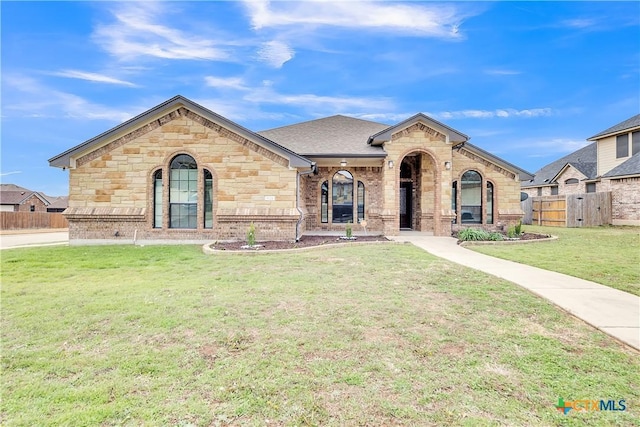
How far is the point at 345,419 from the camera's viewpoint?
2174 mm

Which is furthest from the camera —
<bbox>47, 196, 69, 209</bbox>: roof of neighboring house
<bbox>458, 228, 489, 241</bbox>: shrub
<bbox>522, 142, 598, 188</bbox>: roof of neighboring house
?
<bbox>47, 196, 69, 209</bbox>: roof of neighboring house

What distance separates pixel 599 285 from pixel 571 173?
96.2 feet

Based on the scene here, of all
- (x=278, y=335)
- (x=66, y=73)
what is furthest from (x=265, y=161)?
(x=66, y=73)

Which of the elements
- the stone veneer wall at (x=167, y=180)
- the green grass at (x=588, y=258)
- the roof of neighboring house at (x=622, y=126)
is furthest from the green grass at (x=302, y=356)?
the roof of neighboring house at (x=622, y=126)

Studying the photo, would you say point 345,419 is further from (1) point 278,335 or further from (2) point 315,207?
(2) point 315,207

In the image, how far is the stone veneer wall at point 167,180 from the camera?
12305mm

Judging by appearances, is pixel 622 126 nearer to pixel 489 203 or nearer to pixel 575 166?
pixel 575 166

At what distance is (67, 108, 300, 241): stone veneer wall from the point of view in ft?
40.4

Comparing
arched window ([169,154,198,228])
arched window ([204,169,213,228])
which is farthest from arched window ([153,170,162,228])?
arched window ([204,169,213,228])

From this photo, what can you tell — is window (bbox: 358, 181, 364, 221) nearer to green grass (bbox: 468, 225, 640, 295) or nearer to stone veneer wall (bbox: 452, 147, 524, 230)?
stone veneer wall (bbox: 452, 147, 524, 230)

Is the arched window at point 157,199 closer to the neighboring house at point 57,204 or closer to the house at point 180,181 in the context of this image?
the house at point 180,181

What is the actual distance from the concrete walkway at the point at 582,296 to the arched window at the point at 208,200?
30.4 feet

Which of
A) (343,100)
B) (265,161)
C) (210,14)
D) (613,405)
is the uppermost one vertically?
(343,100)

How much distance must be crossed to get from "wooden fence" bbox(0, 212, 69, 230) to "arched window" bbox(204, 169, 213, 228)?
2039cm
